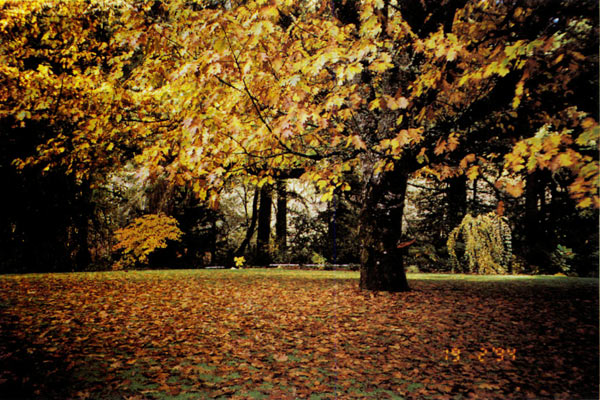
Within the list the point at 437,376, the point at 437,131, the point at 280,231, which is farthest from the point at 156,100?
the point at 280,231

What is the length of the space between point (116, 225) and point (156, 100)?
27.6 ft

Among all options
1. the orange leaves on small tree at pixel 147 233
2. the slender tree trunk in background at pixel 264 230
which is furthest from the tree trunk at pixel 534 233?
the orange leaves on small tree at pixel 147 233

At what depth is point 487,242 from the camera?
1164 cm

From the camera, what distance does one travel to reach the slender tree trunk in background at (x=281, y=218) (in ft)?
55.3

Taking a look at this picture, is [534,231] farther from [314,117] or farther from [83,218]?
[83,218]

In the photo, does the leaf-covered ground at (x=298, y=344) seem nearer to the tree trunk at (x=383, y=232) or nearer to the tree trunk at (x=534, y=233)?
the tree trunk at (x=383, y=232)

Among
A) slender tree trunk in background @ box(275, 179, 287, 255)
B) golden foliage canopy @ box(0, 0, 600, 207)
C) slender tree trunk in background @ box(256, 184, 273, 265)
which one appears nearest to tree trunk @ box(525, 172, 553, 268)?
golden foliage canopy @ box(0, 0, 600, 207)

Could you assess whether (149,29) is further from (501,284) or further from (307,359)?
(501,284)

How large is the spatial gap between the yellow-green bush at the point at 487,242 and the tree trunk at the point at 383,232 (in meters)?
4.70

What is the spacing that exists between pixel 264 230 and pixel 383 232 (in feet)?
33.4

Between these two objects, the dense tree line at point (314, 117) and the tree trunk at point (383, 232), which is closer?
the dense tree line at point (314, 117)

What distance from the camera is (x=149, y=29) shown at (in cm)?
533

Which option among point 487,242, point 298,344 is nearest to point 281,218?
point 487,242

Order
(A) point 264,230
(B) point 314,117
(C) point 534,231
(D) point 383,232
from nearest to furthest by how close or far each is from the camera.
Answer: (B) point 314,117 < (D) point 383,232 < (C) point 534,231 < (A) point 264,230
